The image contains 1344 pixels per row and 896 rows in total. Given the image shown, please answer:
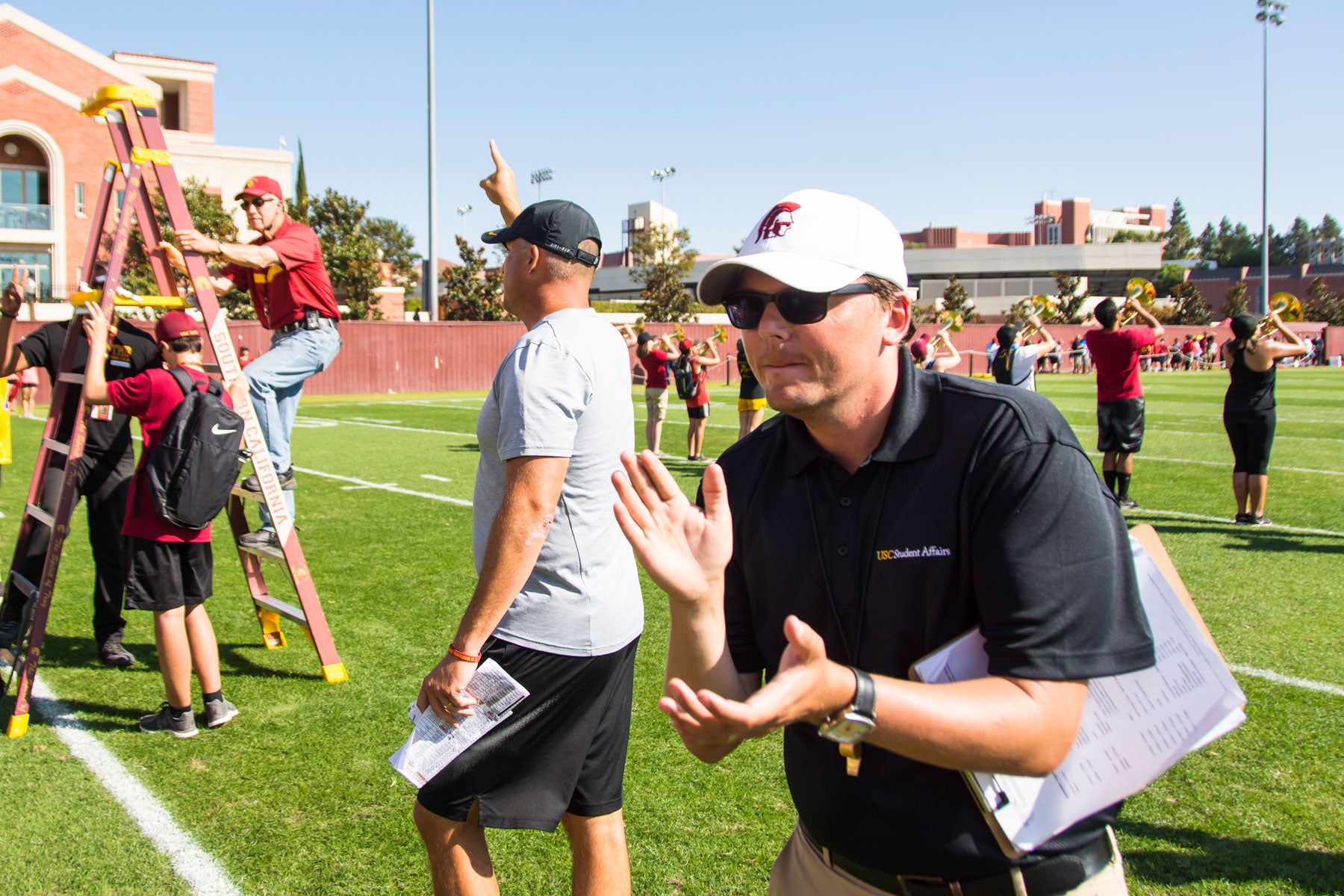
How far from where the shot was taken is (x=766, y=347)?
5.81 feet

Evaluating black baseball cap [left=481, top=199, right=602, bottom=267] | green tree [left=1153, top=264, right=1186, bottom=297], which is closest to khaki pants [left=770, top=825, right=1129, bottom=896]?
black baseball cap [left=481, top=199, right=602, bottom=267]

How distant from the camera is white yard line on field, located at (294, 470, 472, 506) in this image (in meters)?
11.2

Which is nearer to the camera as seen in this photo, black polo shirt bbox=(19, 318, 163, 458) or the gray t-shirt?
the gray t-shirt

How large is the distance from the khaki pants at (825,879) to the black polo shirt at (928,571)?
74 millimetres

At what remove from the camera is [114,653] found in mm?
5668

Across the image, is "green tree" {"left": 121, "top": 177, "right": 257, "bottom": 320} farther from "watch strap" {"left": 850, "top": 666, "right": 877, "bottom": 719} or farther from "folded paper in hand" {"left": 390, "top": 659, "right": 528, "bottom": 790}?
"watch strap" {"left": 850, "top": 666, "right": 877, "bottom": 719}

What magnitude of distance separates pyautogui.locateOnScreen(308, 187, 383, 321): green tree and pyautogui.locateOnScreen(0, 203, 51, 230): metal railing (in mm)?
13949

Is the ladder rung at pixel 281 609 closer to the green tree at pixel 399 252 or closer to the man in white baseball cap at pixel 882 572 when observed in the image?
the man in white baseball cap at pixel 882 572

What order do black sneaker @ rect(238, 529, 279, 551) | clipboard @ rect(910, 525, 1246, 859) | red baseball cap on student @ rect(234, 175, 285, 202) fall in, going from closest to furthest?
clipboard @ rect(910, 525, 1246, 859) < red baseball cap on student @ rect(234, 175, 285, 202) < black sneaker @ rect(238, 529, 279, 551)

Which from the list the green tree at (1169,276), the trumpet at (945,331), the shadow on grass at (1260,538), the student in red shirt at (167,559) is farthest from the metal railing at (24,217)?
the green tree at (1169,276)

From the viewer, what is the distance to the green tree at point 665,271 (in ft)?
170

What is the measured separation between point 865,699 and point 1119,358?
10.3 metres

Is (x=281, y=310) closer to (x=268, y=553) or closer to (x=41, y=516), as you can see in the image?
(x=268, y=553)

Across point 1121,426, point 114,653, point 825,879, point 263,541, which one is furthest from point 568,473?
point 1121,426
